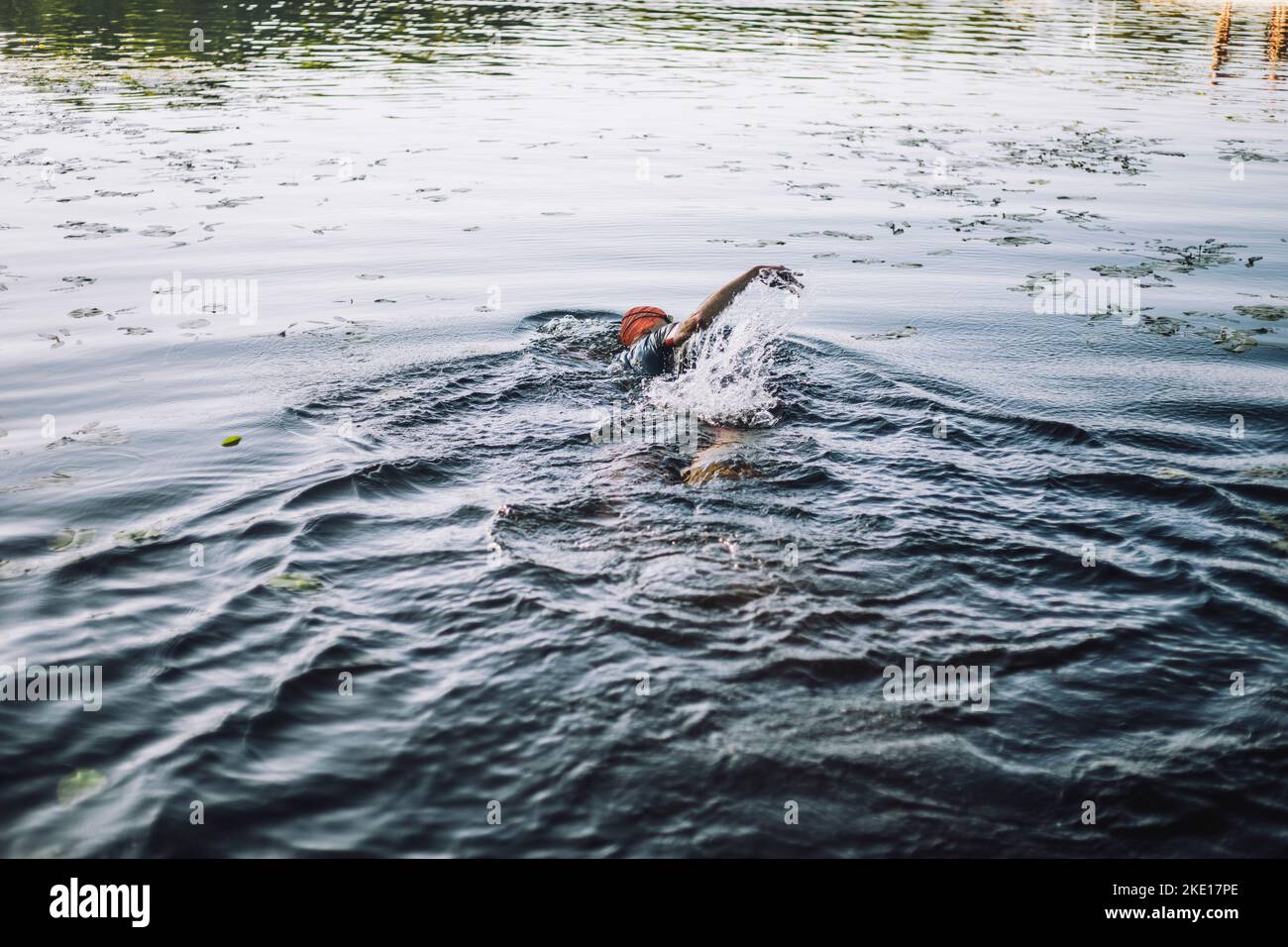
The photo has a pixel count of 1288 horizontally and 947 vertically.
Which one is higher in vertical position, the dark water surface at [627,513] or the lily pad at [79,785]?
the dark water surface at [627,513]

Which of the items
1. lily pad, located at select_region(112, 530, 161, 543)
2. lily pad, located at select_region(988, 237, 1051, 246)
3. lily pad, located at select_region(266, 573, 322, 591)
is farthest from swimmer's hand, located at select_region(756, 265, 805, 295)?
lily pad, located at select_region(988, 237, 1051, 246)

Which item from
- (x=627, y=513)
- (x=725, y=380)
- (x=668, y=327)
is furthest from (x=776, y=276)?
(x=627, y=513)

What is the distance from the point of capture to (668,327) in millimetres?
8477

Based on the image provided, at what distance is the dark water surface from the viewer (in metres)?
4.32

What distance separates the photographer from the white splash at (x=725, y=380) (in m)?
8.20

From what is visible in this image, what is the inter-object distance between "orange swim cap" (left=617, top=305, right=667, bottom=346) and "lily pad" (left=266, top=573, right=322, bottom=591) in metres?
4.03

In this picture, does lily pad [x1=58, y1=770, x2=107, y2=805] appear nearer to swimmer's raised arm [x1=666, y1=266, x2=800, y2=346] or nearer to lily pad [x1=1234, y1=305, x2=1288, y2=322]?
swimmer's raised arm [x1=666, y1=266, x2=800, y2=346]

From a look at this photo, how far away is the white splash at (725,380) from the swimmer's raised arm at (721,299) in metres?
0.12

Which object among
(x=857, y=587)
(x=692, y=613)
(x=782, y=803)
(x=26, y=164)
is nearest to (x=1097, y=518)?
(x=857, y=587)

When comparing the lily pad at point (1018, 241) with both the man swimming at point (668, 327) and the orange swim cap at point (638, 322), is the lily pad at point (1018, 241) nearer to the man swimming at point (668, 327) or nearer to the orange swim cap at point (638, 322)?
the man swimming at point (668, 327)

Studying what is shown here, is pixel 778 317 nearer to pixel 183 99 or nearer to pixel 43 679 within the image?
pixel 43 679

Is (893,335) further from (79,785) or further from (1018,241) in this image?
(79,785)

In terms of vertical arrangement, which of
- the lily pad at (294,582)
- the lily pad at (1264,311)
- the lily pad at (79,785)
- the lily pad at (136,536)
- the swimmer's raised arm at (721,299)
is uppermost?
the swimmer's raised arm at (721,299)

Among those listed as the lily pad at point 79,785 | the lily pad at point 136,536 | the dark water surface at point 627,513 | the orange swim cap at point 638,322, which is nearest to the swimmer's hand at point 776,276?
the dark water surface at point 627,513
